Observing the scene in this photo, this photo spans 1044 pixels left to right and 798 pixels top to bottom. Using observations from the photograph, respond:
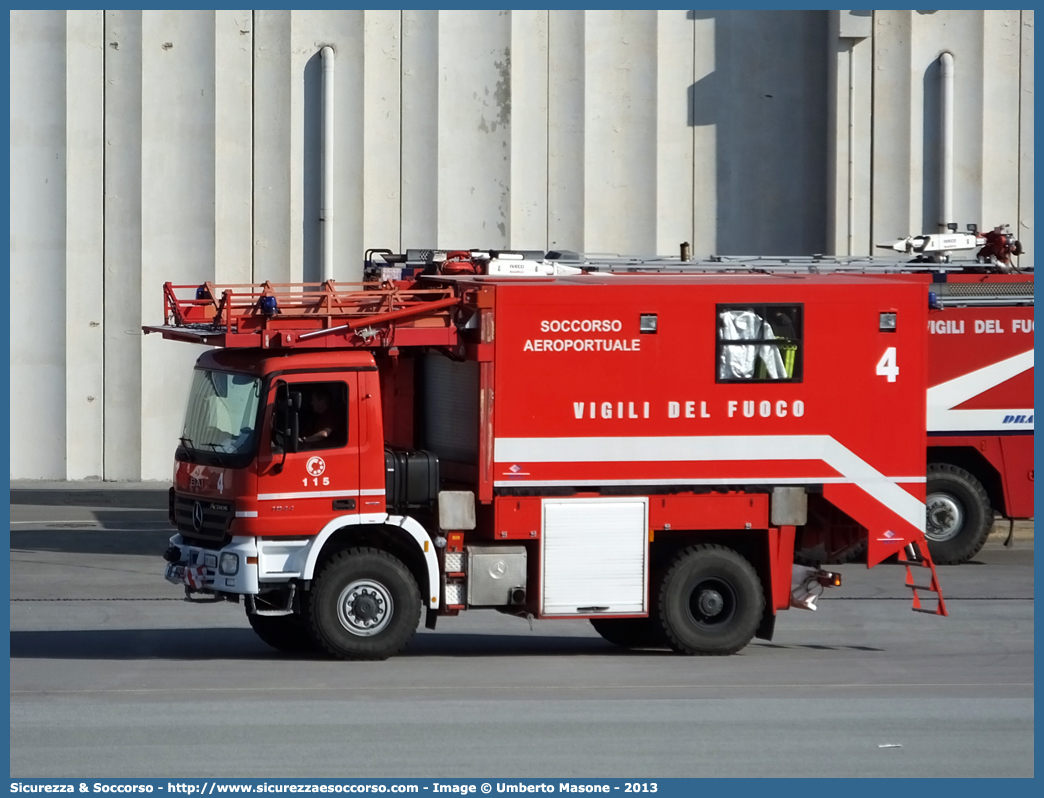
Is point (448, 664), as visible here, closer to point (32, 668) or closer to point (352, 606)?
point (352, 606)

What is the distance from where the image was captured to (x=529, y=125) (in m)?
26.0

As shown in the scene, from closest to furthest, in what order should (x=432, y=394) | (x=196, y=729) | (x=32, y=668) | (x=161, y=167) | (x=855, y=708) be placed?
(x=196, y=729)
(x=855, y=708)
(x=32, y=668)
(x=432, y=394)
(x=161, y=167)

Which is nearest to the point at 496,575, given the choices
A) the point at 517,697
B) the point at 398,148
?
the point at 517,697

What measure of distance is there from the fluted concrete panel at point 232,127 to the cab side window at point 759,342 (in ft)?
46.1

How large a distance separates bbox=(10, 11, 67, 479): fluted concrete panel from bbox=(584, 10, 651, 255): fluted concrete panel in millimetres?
8422

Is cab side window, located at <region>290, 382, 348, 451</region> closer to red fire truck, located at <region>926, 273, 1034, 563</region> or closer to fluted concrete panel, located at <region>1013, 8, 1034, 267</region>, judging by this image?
red fire truck, located at <region>926, 273, 1034, 563</region>

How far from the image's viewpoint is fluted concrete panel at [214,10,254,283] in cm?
2562

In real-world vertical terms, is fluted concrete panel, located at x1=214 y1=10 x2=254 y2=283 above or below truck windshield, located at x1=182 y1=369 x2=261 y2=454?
above

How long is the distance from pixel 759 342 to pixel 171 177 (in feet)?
48.9

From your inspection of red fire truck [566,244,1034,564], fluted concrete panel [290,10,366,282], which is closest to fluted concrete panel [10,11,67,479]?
fluted concrete panel [290,10,366,282]

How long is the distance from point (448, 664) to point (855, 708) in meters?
3.42

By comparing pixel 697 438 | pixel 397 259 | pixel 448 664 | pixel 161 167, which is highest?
pixel 161 167

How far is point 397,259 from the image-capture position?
19.8 m

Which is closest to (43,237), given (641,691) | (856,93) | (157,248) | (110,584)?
(157,248)
